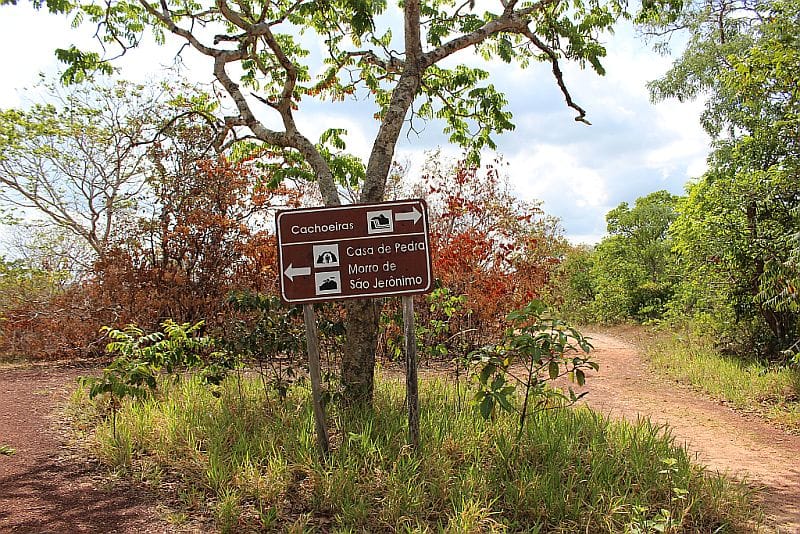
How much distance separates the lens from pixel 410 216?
4766 millimetres

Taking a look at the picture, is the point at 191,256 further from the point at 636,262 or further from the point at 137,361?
the point at 636,262

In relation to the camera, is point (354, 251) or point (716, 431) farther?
point (716, 431)

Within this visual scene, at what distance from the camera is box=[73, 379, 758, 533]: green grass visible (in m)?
3.92

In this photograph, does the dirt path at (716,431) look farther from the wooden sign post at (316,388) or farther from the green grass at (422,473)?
the wooden sign post at (316,388)

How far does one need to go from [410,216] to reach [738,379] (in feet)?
21.4

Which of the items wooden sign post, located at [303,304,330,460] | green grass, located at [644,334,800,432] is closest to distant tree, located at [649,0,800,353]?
green grass, located at [644,334,800,432]

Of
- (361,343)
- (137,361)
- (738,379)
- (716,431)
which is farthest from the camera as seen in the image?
(738,379)

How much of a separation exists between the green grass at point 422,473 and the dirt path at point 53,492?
248mm

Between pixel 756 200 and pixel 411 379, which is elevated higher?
pixel 756 200

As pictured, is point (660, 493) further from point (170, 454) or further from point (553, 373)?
point (170, 454)

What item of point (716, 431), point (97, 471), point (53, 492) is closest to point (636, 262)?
point (716, 431)

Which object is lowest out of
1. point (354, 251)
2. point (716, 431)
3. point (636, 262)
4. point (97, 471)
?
point (716, 431)

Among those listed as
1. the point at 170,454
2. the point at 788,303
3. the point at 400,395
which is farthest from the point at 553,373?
the point at 788,303

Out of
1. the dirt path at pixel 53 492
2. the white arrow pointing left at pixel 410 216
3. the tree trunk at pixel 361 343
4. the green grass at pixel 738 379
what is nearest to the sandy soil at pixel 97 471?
the dirt path at pixel 53 492
